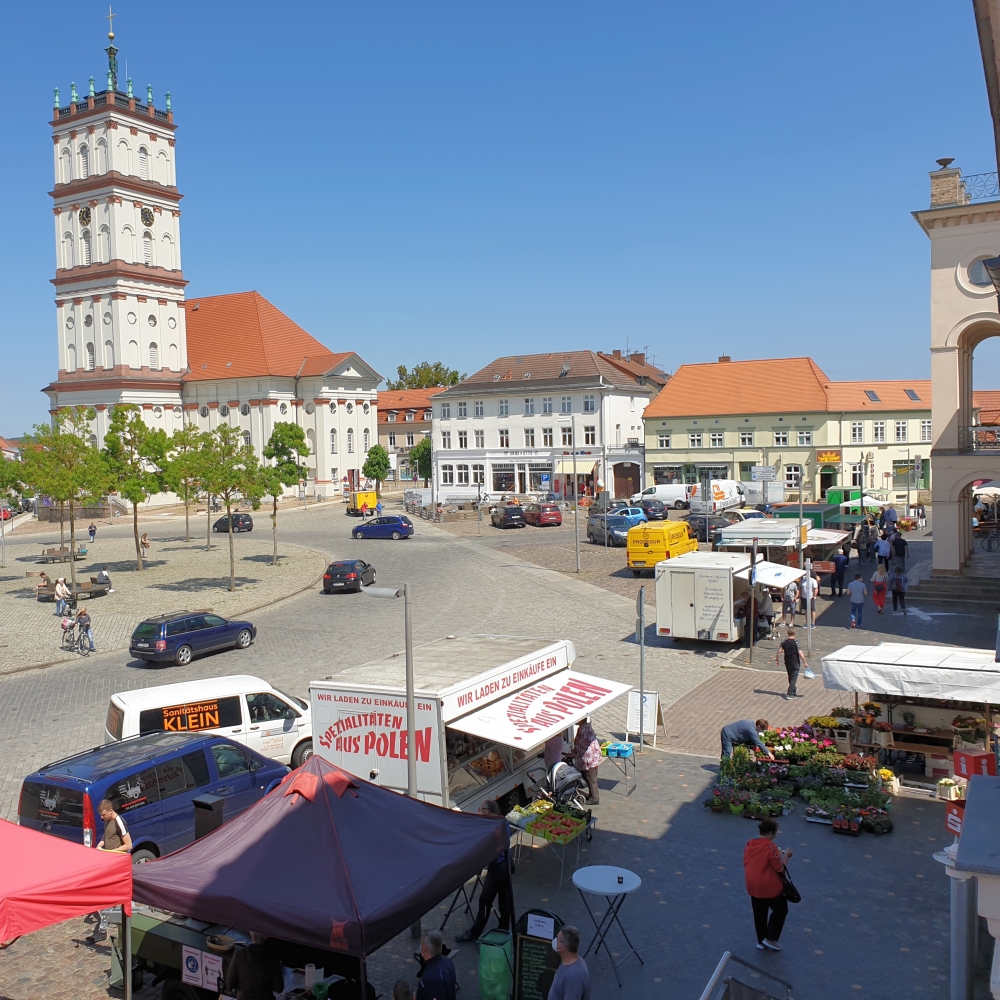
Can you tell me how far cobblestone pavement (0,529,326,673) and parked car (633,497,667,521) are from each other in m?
18.4

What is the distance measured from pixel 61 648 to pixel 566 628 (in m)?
14.0

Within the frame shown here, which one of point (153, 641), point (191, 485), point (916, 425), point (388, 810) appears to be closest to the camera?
point (388, 810)

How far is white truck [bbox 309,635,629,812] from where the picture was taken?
11.5m

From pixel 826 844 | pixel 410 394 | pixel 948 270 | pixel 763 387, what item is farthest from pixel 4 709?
pixel 410 394

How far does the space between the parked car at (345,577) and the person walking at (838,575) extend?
16086mm

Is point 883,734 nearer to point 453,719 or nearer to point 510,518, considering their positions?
point 453,719

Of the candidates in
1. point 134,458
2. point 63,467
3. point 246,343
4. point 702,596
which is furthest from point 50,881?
point 246,343

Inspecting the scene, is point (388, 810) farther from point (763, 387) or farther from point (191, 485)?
point (763, 387)

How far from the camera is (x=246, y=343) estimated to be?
278 ft

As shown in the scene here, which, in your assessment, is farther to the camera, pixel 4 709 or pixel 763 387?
pixel 763 387

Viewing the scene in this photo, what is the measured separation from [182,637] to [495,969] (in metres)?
17.4

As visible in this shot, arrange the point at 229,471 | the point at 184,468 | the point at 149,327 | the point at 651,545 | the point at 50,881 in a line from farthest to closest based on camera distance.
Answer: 1. the point at 149,327
2. the point at 184,468
3. the point at 229,471
4. the point at 651,545
5. the point at 50,881

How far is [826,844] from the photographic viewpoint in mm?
11984

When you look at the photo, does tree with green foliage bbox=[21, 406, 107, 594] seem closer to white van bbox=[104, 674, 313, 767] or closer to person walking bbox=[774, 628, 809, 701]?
white van bbox=[104, 674, 313, 767]
